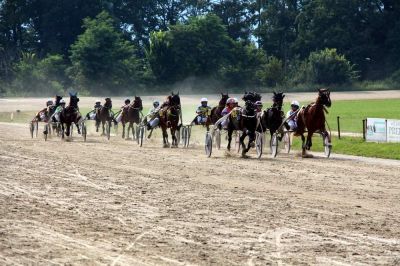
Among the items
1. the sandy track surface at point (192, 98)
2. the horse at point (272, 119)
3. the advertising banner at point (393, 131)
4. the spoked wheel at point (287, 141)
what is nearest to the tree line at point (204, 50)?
the sandy track surface at point (192, 98)

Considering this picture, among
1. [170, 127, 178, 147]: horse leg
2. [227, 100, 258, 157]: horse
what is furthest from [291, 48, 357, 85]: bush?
[227, 100, 258, 157]: horse

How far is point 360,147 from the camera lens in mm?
30156

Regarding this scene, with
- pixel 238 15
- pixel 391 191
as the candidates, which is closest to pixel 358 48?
pixel 238 15

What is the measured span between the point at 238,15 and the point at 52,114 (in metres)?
69.0

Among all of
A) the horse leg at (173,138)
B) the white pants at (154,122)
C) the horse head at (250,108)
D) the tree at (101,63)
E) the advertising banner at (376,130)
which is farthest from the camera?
the tree at (101,63)

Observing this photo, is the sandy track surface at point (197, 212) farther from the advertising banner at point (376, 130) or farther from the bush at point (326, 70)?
the bush at point (326, 70)

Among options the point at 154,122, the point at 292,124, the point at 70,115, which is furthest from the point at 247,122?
the point at 70,115

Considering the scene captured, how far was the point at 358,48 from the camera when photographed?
89.8 metres

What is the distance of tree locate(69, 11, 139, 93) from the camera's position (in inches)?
3349

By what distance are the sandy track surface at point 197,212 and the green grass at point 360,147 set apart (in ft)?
11.5

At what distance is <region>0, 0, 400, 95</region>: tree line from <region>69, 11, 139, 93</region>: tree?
0.09 meters

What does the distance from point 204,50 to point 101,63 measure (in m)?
8.87

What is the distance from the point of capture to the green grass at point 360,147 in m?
28.1

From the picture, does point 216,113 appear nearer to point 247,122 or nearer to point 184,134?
point 184,134
